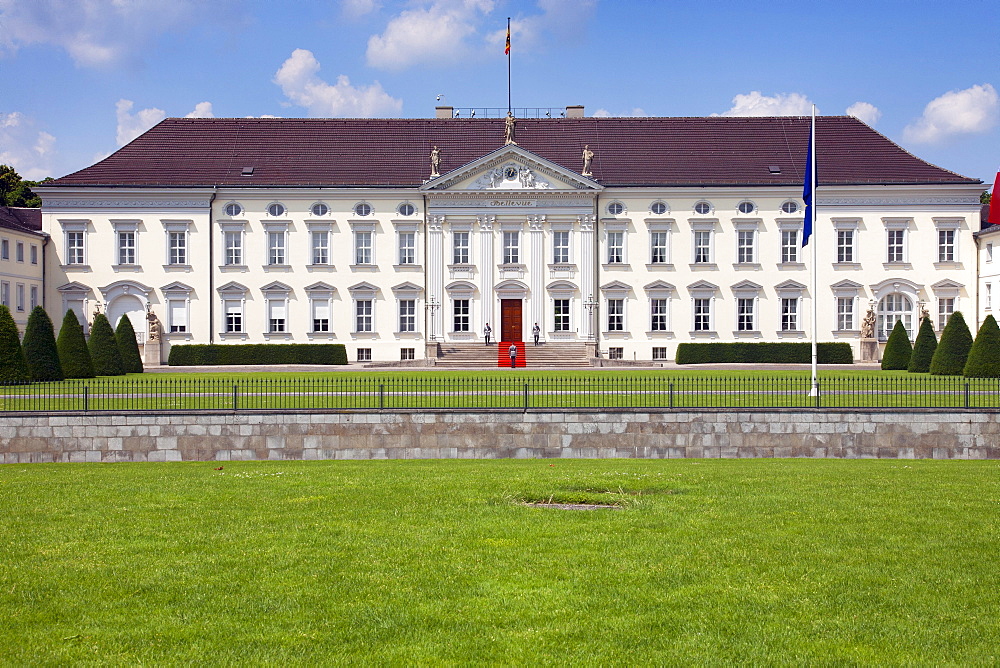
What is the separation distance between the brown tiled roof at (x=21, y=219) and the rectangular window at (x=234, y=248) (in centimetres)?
1008

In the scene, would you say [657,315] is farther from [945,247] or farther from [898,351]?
[945,247]

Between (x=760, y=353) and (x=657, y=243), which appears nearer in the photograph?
(x=760, y=353)

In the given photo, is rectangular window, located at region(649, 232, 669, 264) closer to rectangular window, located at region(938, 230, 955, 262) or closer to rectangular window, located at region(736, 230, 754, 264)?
rectangular window, located at region(736, 230, 754, 264)

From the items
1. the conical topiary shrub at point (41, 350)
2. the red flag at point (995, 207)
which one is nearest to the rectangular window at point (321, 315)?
the conical topiary shrub at point (41, 350)

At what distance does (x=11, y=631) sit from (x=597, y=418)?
1645 cm

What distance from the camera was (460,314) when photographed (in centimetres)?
5553

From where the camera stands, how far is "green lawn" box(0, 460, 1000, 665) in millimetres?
7105

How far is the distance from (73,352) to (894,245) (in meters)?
→ 43.3

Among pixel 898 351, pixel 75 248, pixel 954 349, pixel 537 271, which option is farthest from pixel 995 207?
pixel 75 248

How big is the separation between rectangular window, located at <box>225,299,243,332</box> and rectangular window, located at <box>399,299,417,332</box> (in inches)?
359

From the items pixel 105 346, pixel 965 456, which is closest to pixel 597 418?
pixel 965 456

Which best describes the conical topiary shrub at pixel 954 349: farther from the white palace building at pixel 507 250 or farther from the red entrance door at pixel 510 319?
the red entrance door at pixel 510 319

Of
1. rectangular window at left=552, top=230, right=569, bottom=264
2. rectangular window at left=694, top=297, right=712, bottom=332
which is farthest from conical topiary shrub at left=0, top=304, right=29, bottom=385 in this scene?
Answer: rectangular window at left=694, top=297, right=712, bottom=332

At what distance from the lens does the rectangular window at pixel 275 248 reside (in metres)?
55.1
